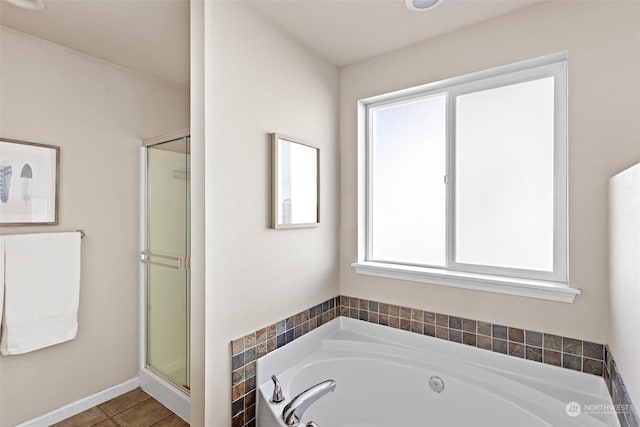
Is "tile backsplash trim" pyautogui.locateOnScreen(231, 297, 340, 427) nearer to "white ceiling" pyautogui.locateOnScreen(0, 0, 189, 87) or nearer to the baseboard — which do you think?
the baseboard

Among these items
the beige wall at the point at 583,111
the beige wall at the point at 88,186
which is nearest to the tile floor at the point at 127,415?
the beige wall at the point at 88,186

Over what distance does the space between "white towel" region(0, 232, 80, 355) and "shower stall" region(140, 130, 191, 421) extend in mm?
480

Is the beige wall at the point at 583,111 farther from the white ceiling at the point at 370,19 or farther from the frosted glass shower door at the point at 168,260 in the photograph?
the frosted glass shower door at the point at 168,260

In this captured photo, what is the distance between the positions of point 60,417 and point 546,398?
2875mm

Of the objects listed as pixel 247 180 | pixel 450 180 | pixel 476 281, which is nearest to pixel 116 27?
pixel 247 180

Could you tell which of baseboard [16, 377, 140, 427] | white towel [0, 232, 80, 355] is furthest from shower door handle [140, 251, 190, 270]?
baseboard [16, 377, 140, 427]

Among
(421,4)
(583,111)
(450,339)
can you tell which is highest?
(421,4)

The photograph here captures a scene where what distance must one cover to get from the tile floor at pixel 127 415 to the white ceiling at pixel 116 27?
248 cm

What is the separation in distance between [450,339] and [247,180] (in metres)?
1.50

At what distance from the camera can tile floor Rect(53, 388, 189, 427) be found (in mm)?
2047

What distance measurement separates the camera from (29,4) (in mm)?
1616

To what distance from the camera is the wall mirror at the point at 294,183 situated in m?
1.73

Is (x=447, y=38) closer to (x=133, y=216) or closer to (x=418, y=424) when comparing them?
(x=418, y=424)

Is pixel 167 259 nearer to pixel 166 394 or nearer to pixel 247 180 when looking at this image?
pixel 166 394
